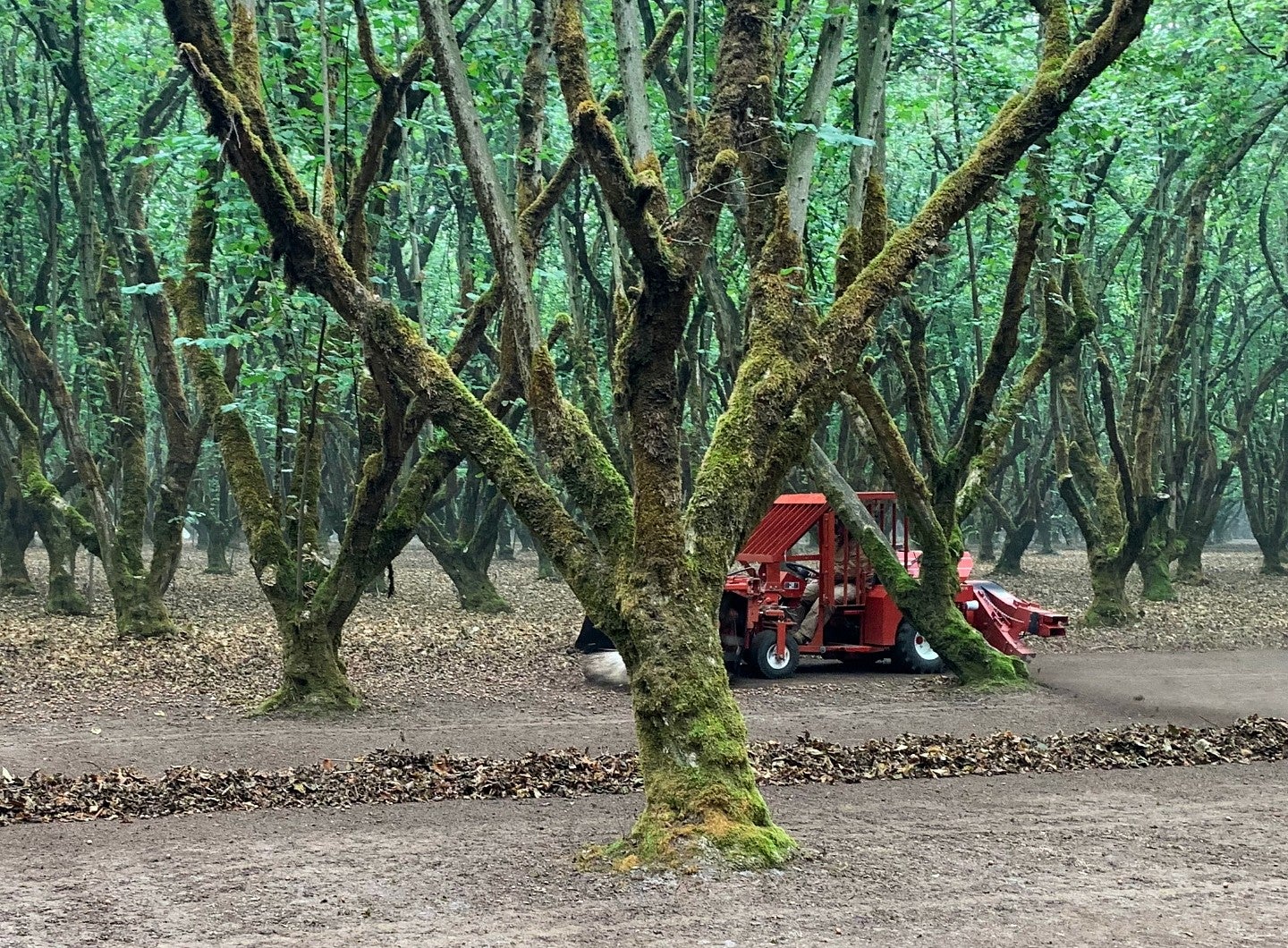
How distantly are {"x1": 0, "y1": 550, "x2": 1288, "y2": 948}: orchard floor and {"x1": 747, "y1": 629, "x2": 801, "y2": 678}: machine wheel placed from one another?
634 millimetres

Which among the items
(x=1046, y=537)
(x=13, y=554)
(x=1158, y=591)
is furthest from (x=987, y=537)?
(x=13, y=554)

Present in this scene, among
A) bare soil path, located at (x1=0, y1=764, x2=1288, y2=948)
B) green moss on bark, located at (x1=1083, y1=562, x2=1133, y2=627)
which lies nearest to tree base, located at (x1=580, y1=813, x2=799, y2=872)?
bare soil path, located at (x1=0, y1=764, x2=1288, y2=948)

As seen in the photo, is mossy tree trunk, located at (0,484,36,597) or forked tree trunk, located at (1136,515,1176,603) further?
forked tree trunk, located at (1136,515,1176,603)

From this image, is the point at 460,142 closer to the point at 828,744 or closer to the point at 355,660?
the point at 828,744

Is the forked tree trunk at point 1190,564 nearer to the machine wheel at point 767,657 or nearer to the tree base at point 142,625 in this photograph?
the machine wheel at point 767,657

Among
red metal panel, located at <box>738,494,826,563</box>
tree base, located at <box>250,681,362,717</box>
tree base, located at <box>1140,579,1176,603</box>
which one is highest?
red metal panel, located at <box>738,494,826,563</box>

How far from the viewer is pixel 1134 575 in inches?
1160

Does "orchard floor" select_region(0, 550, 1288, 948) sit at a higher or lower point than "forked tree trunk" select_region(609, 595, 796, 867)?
lower

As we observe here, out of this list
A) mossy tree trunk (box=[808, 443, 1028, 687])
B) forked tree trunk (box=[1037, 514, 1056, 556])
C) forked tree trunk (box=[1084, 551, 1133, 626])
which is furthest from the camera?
forked tree trunk (box=[1037, 514, 1056, 556])

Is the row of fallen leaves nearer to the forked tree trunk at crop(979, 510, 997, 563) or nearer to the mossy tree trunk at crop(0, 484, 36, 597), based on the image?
the mossy tree trunk at crop(0, 484, 36, 597)

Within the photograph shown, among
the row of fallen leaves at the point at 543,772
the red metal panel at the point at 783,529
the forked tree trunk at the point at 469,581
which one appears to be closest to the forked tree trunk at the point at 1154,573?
the red metal panel at the point at 783,529

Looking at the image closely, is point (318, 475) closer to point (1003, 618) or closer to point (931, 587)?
point (931, 587)

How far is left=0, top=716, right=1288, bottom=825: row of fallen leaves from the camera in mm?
8172

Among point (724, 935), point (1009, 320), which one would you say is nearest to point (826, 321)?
point (724, 935)
